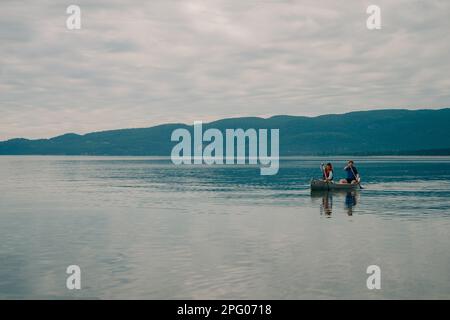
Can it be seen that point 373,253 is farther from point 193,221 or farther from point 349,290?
point 193,221

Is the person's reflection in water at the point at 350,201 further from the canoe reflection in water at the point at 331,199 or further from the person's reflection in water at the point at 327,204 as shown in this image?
the person's reflection in water at the point at 327,204

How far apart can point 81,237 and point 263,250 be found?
9671mm

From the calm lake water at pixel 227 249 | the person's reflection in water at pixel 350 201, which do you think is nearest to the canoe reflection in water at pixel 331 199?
the person's reflection in water at pixel 350 201

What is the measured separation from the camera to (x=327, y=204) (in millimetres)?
43281

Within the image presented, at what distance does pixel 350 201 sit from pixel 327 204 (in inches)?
134

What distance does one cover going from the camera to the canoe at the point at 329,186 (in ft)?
175

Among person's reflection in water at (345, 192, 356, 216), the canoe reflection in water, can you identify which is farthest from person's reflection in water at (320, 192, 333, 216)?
person's reflection in water at (345, 192, 356, 216)

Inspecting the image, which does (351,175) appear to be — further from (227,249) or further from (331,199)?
(227,249)

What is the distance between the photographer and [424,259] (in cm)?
2114

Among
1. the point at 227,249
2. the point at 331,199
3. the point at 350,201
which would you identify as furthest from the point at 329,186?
the point at 227,249

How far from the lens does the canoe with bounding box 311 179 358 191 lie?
53375mm

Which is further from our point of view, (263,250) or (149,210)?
(149,210)
